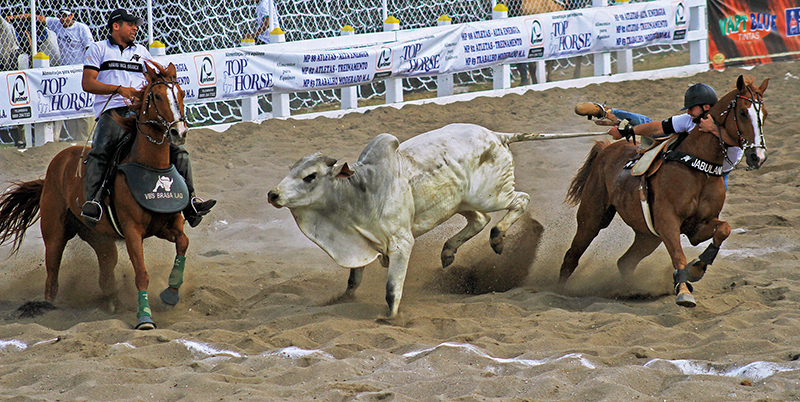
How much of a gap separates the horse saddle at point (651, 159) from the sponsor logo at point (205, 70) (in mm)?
6440

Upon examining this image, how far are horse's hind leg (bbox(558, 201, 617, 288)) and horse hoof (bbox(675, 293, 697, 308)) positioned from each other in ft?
4.11

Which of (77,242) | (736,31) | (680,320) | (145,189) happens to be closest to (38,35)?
(77,242)

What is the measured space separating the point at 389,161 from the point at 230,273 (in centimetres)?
211

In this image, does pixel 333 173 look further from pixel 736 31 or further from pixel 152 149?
pixel 736 31

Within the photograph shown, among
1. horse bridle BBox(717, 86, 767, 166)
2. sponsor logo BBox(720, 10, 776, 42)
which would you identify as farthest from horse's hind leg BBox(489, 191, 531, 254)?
sponsor logo BBox(720, 10, 776, 42)

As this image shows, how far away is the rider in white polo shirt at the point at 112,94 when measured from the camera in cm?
542

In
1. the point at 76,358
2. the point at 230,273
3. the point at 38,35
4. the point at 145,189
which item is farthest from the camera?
the point at 38,35

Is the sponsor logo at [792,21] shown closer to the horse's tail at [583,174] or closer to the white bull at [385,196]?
the horse's tail at [583,174]

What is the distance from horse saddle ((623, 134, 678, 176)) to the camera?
18.5ft

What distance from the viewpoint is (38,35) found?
10398 mm

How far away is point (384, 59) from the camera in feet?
38.7

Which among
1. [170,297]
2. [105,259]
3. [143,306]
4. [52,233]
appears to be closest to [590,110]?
[170,297]

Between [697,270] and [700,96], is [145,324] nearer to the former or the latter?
[697,270]

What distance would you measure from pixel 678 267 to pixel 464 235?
157 centimetres
